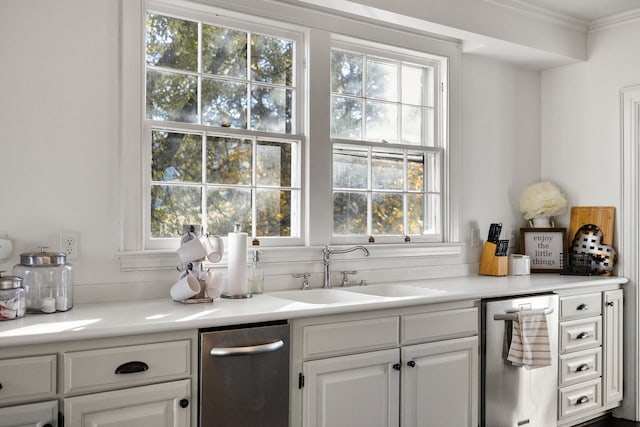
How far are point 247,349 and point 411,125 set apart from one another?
204 centimetres

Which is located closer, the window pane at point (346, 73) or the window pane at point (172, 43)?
the window pane at point (172, 43)

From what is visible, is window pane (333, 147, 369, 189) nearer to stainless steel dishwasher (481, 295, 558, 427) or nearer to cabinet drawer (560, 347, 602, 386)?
stainless steel dishwasher (481, 295, 558, 427)

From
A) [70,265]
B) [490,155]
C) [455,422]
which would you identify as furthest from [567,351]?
[70,265]

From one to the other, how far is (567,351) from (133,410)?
256 centimetres

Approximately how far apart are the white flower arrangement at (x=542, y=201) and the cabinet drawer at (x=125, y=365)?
9.24ft

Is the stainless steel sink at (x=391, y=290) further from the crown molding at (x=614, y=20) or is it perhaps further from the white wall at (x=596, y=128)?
the crown molding at (x=614, y=20)

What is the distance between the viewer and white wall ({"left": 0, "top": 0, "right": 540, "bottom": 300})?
2299 mm

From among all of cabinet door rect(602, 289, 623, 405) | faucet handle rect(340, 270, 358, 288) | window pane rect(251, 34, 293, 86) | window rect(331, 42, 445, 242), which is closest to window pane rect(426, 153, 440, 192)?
window rect(331, 42, 445, 242)

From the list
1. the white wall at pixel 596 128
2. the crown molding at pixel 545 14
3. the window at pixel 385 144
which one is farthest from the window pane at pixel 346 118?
the white wall at pixel 596 128

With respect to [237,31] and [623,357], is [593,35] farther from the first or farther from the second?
[237,31]

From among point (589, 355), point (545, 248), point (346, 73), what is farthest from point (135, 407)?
point (545, 248)

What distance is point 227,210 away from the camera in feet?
9.45

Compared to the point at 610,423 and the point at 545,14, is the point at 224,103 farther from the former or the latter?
the point at 610,423

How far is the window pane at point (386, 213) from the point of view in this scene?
3.42 metres
